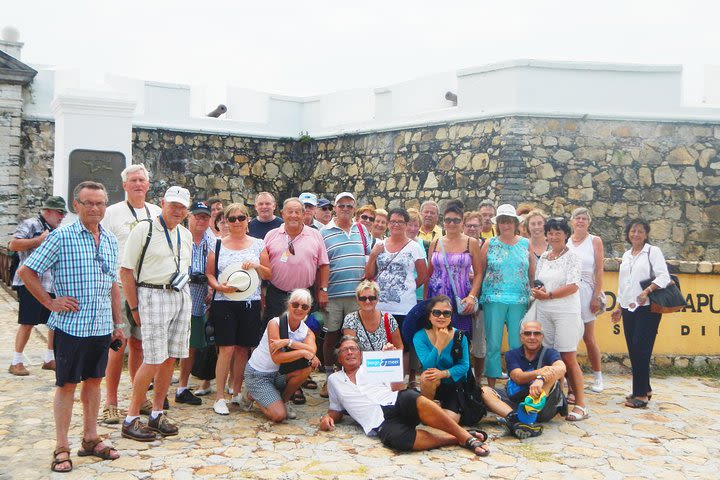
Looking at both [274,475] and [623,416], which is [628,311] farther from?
[274,475]

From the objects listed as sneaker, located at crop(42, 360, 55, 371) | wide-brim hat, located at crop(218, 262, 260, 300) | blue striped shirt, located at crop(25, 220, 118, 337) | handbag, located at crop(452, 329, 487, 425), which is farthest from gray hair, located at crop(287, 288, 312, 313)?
sneaker, located at crop(42, 360, 55, 371)

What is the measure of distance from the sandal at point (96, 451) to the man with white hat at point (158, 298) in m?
0.35

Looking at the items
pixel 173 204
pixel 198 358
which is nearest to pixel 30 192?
pixel 198 358

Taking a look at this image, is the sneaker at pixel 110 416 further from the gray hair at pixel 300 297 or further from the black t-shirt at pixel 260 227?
the black t-shirt at pixel 260 227

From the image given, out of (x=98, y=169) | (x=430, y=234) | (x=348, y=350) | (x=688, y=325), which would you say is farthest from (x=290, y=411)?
(x=688, y=325)

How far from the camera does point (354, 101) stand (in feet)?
44.8

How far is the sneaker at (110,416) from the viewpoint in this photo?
4859mm

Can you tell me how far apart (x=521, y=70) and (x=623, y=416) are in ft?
21.4

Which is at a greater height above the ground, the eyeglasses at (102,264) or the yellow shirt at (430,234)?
the yellow shirt at (430,234)

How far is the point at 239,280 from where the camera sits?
5285mm

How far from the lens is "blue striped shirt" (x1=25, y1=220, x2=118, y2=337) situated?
3912mm

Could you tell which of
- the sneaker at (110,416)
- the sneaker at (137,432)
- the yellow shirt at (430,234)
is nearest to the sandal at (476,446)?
the sneaker at (137,432)

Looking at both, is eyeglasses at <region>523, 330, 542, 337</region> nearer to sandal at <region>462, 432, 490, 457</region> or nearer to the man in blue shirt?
sandal at <region>462, 432, 490, 457</region>

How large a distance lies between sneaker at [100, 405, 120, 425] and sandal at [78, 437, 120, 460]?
640mm
